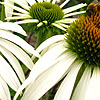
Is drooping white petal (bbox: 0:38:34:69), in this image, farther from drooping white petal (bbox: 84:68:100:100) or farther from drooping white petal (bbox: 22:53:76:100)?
drooping white petal (bbox: 84:68:100:100)

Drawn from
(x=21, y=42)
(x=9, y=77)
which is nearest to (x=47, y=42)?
(x=21, y=42)

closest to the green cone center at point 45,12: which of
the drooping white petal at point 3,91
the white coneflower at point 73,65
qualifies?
the white coneflower at point 73,65

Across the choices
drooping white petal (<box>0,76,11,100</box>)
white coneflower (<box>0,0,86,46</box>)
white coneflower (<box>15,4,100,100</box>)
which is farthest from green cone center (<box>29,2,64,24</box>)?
drooping white petal (<box>0,76,11,100</box>)

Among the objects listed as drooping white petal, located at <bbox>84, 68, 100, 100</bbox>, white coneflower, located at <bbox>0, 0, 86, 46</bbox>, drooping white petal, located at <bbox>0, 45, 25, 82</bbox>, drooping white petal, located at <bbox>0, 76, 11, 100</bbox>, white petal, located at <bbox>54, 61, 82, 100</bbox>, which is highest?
white coneflower, located at <bbox>0, 0, 86, 46</bbox>

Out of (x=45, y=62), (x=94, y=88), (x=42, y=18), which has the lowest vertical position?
(x=94, y=88)

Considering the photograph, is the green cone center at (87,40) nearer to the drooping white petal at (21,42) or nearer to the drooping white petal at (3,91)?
the drooping white petal at (21,42)

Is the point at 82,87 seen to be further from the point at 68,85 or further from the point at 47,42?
the point at 47,42

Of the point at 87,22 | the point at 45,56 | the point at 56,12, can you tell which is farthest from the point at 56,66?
the point at 56,12

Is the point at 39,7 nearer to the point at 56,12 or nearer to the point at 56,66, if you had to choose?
the point at 56,12
